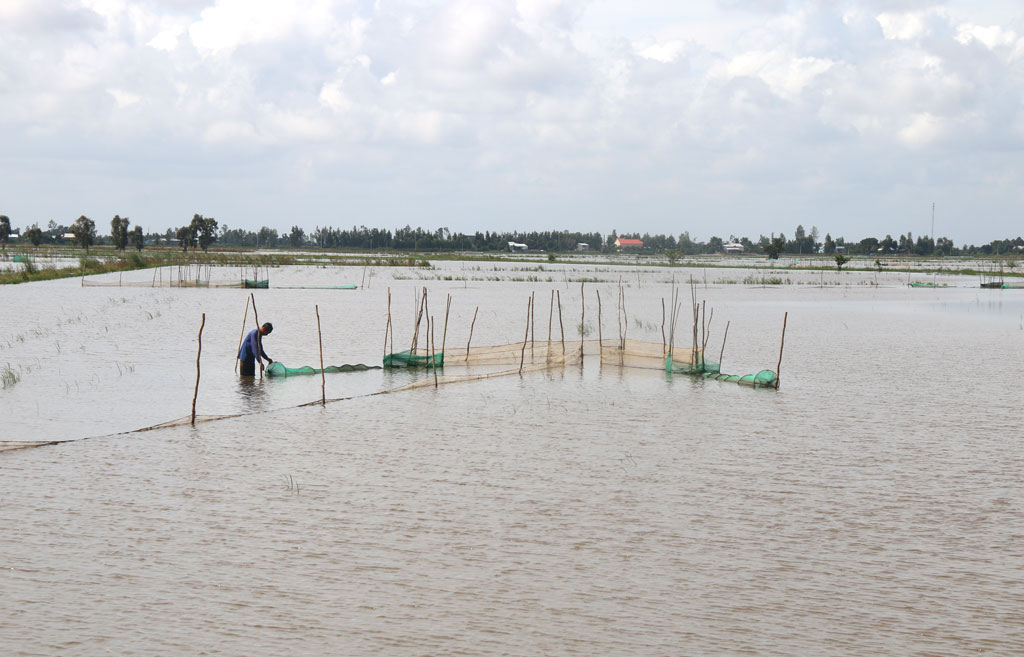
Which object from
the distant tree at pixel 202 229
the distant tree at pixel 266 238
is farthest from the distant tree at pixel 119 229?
the distant tree at pixel 266 238

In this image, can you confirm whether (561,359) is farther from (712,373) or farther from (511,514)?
(511,514)

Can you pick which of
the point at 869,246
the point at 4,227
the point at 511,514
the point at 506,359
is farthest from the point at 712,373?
the point at 869,246

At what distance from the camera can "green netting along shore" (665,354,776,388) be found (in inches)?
445

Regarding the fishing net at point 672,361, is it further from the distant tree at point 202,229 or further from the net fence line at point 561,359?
the distant tree at point 202,229

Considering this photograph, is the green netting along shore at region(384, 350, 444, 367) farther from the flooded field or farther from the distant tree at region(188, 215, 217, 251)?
the distant tree at region(188, 215, 217, 251)

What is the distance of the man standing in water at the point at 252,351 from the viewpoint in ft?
35.6

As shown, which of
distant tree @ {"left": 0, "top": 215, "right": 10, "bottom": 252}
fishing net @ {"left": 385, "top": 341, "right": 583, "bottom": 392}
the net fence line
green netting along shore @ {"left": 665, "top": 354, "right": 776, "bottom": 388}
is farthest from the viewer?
distant tree @ {"left": 0, "top": 215, "right": 10, "bottom": 252}

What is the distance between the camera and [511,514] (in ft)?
19.4

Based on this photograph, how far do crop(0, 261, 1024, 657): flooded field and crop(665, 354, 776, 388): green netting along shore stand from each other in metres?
0.21

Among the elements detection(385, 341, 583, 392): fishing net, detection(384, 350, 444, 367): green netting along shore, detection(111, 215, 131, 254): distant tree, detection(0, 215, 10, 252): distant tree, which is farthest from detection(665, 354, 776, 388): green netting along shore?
detection(0, 215, 10, 252): distant tree

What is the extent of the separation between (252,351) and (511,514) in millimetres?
5946

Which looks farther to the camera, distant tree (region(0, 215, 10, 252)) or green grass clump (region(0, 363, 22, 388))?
distant tree (region(0, 215, 10, 252))

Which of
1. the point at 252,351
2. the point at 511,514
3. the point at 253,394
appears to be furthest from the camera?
the point at 252,351

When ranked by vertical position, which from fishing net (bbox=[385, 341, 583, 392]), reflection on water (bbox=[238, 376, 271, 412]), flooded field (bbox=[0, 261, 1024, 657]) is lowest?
flooded field (bbox=[0, 261, 1024, 657])
